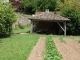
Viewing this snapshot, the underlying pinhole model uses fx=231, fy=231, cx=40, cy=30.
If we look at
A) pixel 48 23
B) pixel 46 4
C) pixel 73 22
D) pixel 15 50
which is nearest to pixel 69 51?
pixel 15 50

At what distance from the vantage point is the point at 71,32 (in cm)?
3075

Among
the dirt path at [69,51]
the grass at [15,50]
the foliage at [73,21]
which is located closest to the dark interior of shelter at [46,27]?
the foliage at [73,21]

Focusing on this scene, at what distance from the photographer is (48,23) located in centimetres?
3322

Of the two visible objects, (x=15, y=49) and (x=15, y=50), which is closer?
(x=15, y=50)

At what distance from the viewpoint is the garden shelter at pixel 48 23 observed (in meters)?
30.2

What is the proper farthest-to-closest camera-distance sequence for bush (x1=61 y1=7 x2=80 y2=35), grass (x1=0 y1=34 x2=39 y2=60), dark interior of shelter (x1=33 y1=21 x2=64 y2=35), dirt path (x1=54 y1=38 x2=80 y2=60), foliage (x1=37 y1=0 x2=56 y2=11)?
foliage (x1=37 y1=0 x2=56 y2=11) < dark interior of shelter (x1=33 y1=21 x2=64 y2=35) < bush (x1=61 y1=7 x2=80 y2=35) < dirt path (x1=54 y1=38 x2=80 y2=60) < grass (x1=0 y1=34 x2=39 y2=60)

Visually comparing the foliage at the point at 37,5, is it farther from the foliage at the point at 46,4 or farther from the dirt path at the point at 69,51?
the dirt path at the point at 69,51

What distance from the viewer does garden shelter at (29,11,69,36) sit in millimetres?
30250

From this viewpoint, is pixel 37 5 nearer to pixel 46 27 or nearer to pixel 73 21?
pixel 46 27

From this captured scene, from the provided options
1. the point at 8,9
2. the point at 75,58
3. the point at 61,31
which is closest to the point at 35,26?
the point at 61,31

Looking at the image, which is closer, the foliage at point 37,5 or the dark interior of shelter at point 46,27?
the dark interior of shelter at point 46,27

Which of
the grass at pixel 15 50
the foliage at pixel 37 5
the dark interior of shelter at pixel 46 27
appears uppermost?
the foliage at pixel 37 5

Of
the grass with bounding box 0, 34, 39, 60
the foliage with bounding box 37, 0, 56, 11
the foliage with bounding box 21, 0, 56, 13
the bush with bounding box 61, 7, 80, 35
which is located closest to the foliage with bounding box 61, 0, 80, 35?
the bush with bounding box 61, 7, 80, 35

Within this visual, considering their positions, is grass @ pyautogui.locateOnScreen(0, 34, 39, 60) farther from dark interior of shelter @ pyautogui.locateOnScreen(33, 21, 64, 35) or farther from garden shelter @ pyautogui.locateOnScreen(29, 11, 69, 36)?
dark interior of shelter @ pyautogui.locateOnScreen(33, 21, 64, 35)
